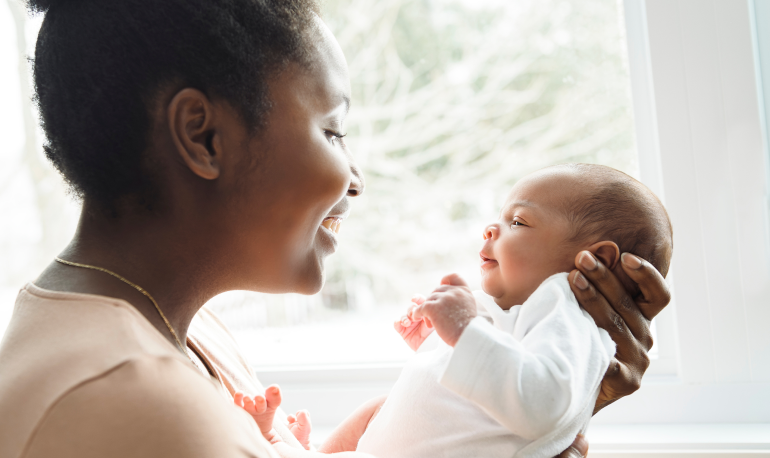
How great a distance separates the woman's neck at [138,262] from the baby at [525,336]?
14.8 inches

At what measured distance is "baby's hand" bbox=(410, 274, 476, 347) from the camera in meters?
0.87

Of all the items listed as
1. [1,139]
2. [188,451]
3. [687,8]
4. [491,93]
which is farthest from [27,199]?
[687,8]

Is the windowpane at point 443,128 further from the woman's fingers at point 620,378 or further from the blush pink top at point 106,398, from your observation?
the blush pink top at point 106,398

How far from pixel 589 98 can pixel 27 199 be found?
1964 millimetres

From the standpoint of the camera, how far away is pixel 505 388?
0.80m

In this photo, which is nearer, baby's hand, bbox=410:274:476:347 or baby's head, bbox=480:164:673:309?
baby's hand, bbox=410:274:476:347

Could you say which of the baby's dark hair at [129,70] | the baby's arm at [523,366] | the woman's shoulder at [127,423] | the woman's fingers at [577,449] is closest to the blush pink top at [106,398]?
the woman's shoulder at [127,423]

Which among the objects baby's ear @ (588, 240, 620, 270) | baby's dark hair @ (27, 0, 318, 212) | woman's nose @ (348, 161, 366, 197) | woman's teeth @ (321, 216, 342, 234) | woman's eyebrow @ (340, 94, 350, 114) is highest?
baby's dark hair @ (27, 0, 318, 212)

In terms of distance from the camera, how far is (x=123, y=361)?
61cm

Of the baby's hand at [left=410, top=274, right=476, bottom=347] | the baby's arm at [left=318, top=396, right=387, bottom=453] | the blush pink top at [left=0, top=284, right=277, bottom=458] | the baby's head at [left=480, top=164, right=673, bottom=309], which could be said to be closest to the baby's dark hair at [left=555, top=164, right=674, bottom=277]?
the baby's head at [left=480, top=164, right=673, bottom=309]

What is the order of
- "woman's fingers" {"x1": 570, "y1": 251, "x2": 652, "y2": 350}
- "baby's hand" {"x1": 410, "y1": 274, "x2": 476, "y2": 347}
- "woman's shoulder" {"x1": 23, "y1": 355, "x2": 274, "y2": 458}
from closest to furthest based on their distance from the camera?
"woman's shoulder" {"x1": 23, "y1": 355, "x2": 274, "y2": 458}, "baby's hand" {"x1": 410, "y1": 274, "x2": 476, "y2": 347}, "woman's fingers" {"x1": 570, "y1": 251, "x2": 652, "y2": 350}

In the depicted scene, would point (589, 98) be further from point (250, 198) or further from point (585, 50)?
point (250, 198)

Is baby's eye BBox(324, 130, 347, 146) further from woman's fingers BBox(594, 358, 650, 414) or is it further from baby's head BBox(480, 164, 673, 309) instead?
woman's fingers BBox(594, 358, 650, 414)

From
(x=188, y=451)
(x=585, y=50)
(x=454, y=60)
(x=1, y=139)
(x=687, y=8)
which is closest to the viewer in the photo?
(x=188, y=451)
